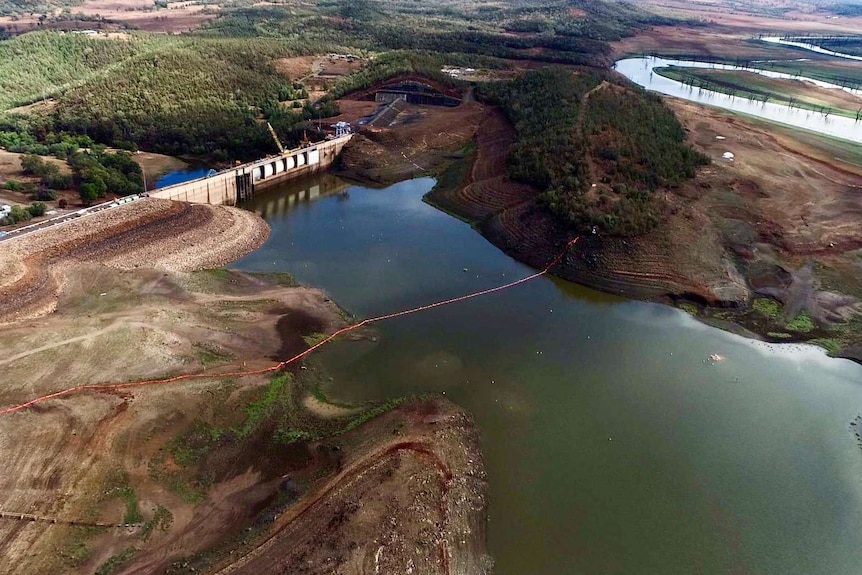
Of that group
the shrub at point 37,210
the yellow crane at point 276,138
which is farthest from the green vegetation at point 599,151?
the shrub at point 37,210

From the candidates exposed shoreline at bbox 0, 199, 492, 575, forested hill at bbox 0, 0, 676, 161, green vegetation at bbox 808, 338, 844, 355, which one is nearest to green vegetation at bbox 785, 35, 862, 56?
forested hill at bbox 0, 0, 676, 161

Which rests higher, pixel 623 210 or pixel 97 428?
pixel 623 210

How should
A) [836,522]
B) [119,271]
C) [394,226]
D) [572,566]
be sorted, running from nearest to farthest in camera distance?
[572,566] → [836,522] → [119,271] → [394,226]

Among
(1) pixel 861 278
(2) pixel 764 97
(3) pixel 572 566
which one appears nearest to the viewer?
(3) pixel 572 566

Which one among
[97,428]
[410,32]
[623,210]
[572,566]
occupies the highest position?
[410,32]

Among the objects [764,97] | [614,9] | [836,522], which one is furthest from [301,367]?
[614,9]

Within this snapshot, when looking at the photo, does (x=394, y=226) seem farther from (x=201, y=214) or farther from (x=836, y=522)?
(x=836, y=522)

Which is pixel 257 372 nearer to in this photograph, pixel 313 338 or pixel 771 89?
pixel 313 338
